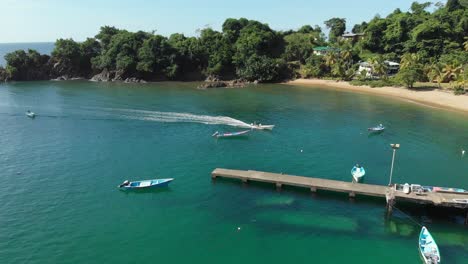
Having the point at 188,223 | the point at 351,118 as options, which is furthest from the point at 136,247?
the point at 351,118

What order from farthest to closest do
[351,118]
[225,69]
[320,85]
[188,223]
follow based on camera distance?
[225,69] → [320,85] → [351,118] → [188,223]

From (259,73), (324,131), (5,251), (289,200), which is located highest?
(259,73)

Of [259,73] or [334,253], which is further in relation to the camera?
[259,73]

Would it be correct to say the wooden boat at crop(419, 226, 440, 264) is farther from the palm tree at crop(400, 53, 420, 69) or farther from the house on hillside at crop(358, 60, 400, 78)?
the house on hillside at crop(358, 60, 400, 78)

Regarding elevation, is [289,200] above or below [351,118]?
below

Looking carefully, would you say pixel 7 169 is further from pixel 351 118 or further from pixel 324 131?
pixel 351 118

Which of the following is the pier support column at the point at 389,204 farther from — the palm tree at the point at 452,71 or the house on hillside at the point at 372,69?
the house on hillside at the point at 372,69

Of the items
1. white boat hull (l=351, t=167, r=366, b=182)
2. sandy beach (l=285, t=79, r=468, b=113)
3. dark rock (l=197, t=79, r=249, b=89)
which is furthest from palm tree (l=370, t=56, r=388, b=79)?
white boat hull (l=351, t=167, r=366, b=182)
